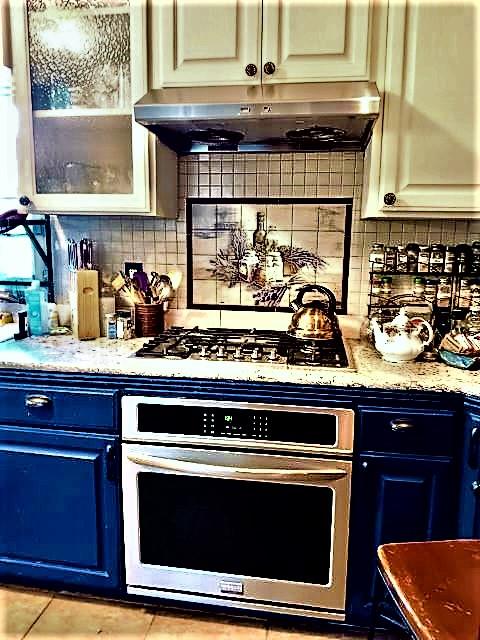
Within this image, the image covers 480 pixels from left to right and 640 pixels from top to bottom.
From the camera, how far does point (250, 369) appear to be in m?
1.75

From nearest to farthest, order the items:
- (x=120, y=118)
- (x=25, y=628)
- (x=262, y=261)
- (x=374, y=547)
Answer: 1. (x=374, y=547)
2. (x=25, y=628)
3. (x=120, y=118)
4. (x=262, y=261)

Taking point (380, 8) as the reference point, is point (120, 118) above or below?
below

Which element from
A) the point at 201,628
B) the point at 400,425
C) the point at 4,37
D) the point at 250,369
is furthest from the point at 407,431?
the point at 4,37

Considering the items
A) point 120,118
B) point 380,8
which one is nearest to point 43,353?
point 120,118

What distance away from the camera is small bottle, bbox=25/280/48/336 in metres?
2.20

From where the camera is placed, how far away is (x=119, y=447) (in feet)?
5.95

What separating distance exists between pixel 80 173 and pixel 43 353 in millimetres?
672

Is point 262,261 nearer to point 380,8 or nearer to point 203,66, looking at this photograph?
point 203,66

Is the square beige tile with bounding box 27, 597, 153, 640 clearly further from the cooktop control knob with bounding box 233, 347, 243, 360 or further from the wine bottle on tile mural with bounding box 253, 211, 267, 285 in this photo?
the wine bottle on tile mural with bounding box 253, 211, 267, 285

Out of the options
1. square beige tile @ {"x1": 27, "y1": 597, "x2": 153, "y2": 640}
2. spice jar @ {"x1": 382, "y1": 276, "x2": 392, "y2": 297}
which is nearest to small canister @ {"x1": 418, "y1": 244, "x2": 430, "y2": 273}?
spice jar @ {"x1": 382, "y1": 276, "x2": 392, "y2": 297}

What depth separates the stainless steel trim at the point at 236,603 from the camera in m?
1.79

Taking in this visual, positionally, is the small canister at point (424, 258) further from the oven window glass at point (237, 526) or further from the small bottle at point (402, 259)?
the oven window glass at point (237, 526)

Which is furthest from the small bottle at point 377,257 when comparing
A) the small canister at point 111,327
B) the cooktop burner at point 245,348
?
the small canister at point 111,327

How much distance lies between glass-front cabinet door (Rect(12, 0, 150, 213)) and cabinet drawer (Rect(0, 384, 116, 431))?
0.67 m
